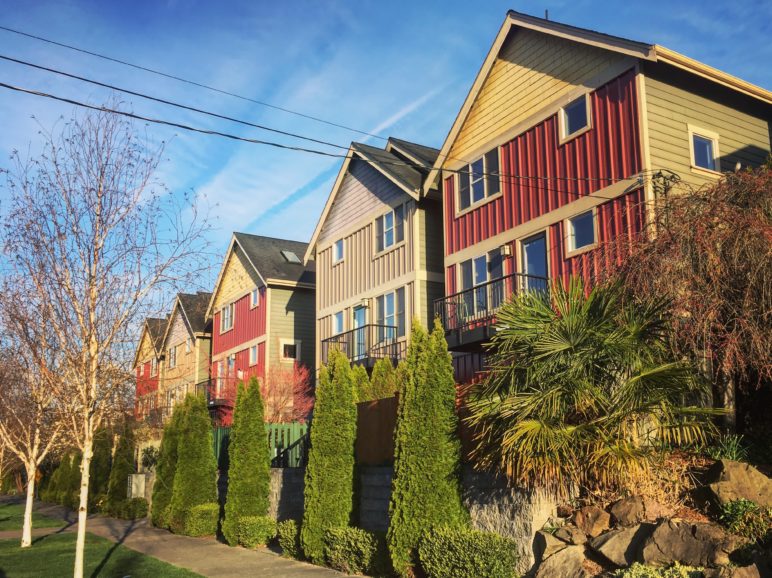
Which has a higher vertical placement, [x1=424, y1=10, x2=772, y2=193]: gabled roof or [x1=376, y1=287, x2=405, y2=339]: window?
[x1=424, y1=10, x2=772, y2=193]: gabled roof

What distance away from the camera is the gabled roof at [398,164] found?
23.1 metres

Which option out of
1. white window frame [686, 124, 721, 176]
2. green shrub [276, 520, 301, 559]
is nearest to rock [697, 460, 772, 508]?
green shrub [276, 520, 301, 559]

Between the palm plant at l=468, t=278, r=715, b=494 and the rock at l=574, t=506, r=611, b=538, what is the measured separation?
1.39 ft

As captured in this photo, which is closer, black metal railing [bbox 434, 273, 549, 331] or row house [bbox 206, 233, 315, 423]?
black metal railing [bbox 434, 273, 549, 331]

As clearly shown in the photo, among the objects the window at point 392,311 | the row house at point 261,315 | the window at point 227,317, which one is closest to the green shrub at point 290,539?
the window at point 392,311

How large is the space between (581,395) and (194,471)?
1257 cm

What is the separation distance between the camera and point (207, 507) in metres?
18.8

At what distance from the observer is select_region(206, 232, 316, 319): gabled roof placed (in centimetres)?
3319

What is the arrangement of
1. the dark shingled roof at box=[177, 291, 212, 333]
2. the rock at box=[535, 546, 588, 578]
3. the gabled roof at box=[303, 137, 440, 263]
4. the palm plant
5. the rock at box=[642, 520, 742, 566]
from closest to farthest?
the rock at box=[642, 520, 742, 566], the rock at box=[535, 546, 588, 578], the palm plant, the gabled roof at box=[303, 137, 440, 263], the dark shingled roof at box=[177, 291, 212, 333]

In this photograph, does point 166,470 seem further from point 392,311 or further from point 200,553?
point 392,311

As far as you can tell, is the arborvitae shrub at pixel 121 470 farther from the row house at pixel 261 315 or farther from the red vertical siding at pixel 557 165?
the red vertical siding at pixel 557 165

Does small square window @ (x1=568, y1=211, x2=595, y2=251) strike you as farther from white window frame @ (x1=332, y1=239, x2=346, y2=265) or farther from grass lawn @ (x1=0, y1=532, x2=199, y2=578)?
white window frame @ (x1=332, y1=239, x2=346, y2=265)

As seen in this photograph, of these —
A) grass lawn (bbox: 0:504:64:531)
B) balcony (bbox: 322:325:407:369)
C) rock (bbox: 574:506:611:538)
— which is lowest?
grass lawn (bbox: 0:504:64:531)

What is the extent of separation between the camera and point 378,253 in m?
24.9
